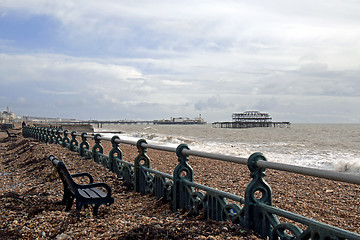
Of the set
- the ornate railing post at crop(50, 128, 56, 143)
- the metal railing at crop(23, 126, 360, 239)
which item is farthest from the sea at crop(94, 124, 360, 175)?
the metal railing at crop(23, 126, 360, 239)

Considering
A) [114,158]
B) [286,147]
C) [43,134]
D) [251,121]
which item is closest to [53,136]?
[43,134]

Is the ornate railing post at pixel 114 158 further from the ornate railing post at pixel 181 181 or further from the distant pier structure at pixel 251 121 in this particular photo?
the distant pier structure at pixel 251 121

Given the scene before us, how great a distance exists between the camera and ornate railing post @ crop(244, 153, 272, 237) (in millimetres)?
3594

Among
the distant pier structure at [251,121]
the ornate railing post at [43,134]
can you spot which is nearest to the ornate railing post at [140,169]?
the ornate railing post at [43,134]

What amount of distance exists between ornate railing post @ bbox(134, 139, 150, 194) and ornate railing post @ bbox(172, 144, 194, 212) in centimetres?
151

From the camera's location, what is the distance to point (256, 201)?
12.0 ft

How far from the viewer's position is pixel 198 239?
11.8 feet

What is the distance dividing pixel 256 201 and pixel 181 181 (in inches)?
69.3

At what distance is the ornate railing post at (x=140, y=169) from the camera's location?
6.72 m

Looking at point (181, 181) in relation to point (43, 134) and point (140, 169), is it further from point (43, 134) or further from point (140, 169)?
point (43, 134)

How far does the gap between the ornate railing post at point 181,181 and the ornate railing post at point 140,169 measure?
1513 mm

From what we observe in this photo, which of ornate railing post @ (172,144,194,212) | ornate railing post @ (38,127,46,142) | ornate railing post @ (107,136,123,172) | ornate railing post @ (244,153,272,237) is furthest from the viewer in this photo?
ornate railing post @ (38,127,46,142)

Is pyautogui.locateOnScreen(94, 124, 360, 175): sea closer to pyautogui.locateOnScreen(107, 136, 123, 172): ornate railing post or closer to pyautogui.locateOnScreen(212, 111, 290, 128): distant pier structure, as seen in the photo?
pyautogui.locateOnScreen(107, 136, 123, 172): ornate railing post

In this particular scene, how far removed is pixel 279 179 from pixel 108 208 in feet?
20.1
